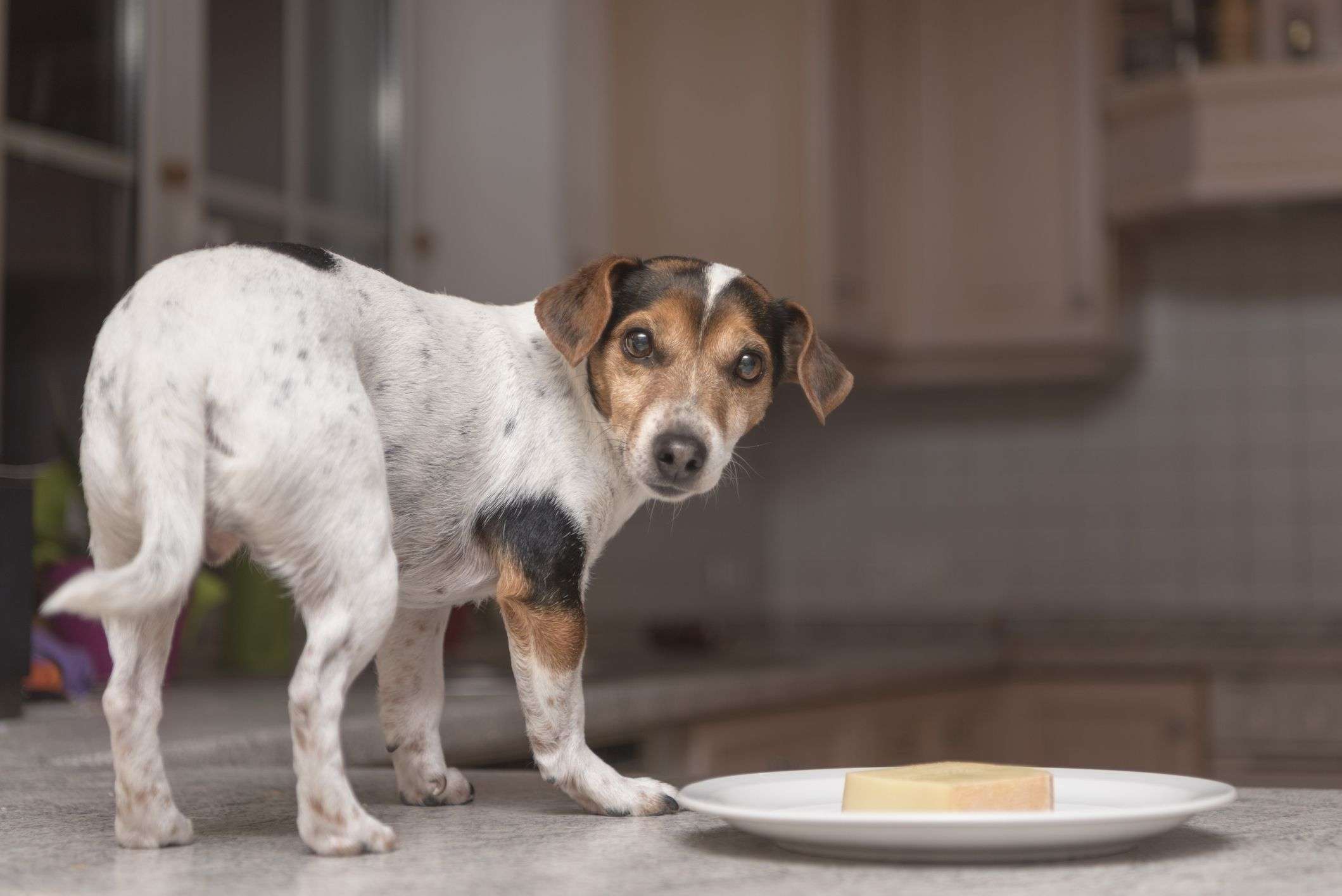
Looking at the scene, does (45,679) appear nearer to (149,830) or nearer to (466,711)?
(466,711)

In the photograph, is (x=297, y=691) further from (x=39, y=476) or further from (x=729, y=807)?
(x=39, y=476)

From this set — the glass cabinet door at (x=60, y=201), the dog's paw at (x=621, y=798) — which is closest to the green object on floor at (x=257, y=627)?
the glass cabinet door at (x=60, y=201)

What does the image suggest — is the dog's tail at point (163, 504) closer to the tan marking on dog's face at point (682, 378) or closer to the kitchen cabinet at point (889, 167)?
the tan marking on dog's face at point (682, 378)

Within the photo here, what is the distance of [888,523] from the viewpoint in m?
4.15

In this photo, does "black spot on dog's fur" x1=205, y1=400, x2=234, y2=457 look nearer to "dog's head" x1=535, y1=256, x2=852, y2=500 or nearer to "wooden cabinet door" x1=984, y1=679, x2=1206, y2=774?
"dog's head" x1=535, y1=256, x2=852, y2=500

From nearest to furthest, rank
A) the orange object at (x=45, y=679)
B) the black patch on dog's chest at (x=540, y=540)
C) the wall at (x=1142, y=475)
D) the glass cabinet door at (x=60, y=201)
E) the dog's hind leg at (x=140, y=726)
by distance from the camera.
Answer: the dog's hind leg at (x=140, y=726)
the black patch on dog's chest at (x=540, y=540)
the orange object at (x=45, y=679)
the glass cabinet door at (x=60, y=201)
the wall at (x=1142, y=475)

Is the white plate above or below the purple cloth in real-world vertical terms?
above

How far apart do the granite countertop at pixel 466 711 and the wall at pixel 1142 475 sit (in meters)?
0.96

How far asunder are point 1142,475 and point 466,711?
8.93 feet

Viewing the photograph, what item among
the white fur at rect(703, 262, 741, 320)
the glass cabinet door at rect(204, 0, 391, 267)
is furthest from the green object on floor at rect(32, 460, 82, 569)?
the white fur at rect(703, 262, 741, 320)

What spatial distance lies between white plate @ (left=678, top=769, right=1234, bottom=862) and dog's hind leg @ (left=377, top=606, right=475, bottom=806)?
0.25 m

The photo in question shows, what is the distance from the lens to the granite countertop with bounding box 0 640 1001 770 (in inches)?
55.6

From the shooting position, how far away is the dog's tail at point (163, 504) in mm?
743

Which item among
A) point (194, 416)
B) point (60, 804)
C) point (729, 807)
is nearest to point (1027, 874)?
point (729, 807)
